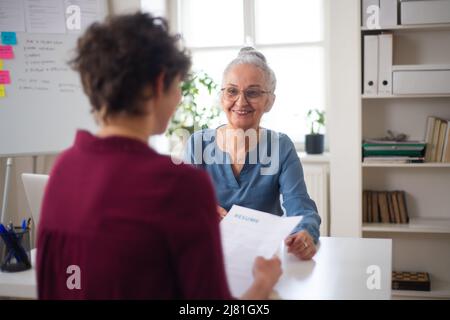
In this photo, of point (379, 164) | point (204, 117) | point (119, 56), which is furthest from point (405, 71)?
point (119, 56)

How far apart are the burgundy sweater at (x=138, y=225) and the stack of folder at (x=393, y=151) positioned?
2531mm

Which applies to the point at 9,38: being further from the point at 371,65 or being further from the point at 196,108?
the point at 371,65

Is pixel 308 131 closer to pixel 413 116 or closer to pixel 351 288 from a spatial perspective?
pixel 413 116

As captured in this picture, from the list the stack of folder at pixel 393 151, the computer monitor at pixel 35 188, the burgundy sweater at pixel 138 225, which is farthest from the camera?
the stack of folder at pixel 393 151

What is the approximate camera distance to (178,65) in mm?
839

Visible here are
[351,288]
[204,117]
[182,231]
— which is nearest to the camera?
[182,231]

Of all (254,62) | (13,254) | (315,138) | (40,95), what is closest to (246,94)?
(254,62)

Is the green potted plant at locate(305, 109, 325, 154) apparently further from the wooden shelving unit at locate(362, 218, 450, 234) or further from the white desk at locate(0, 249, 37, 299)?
the white desk at locate(0, 249, 37, 299)

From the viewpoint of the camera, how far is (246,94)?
1947 millimetres

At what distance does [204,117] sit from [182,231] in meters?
3.14

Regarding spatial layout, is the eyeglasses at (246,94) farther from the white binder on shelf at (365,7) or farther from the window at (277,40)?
the window at (277,40)

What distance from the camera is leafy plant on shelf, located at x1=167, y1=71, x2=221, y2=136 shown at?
374cm

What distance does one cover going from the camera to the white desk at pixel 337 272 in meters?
1.24

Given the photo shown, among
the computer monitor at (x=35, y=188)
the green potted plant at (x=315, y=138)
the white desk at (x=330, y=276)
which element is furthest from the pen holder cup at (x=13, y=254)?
the green potted plant at (x=315, y=138)
